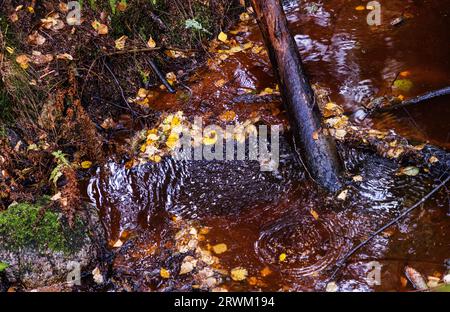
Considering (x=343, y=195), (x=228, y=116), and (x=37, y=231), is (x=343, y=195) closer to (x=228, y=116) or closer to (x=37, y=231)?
(x=228, y=116)

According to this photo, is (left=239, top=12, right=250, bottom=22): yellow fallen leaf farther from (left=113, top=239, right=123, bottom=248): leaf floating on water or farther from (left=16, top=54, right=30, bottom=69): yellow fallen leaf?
(left=113, top=239, right=123, bottom=248): leaf floating on water

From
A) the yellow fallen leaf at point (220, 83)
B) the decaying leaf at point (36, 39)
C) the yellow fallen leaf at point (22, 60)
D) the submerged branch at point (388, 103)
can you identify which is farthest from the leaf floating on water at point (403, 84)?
the yellow fallen leaf at point (22, 60)

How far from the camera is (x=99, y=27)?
17.2 ft

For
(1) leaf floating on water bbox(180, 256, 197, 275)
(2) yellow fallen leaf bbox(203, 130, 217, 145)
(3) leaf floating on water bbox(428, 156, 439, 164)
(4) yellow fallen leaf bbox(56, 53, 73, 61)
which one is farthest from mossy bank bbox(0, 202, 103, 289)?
(3) leaf floating on water bbox(428, 156, 439, 164)

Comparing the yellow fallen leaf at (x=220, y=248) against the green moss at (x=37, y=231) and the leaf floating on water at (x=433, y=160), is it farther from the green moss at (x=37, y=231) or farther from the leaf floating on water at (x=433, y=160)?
the leaf floating on water at (x=433, y=160)

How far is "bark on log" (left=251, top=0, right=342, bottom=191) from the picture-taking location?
4.25 meters

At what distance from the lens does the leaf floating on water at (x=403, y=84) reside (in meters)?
5.02

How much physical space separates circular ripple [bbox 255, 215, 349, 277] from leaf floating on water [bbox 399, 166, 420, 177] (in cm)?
105

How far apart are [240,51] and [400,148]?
306 cm

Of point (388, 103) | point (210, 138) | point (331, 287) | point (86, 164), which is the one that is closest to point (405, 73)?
point (388, 103)

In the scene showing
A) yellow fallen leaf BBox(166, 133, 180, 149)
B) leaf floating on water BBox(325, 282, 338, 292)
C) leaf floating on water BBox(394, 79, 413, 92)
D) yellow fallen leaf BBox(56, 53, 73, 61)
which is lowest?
leaf floating on water BBox(325, 282, 338, 292)

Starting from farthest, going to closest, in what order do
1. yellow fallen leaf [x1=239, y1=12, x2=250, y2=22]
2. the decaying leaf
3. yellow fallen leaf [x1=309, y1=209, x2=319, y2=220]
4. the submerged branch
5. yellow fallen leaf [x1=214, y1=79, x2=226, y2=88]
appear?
yellow fallen leaf [x1=239, y1=12, x2=250, y2=22] < yellow fallen leaf [x1=214, y1=79, x2=226, y2=88] < the decaying leaf < the submerged branch < yellow fallen leaf [x1=309, y1=209, x2=319, y2=220]

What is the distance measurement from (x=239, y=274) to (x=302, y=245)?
2.31ft

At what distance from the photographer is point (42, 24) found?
4.95 meters
